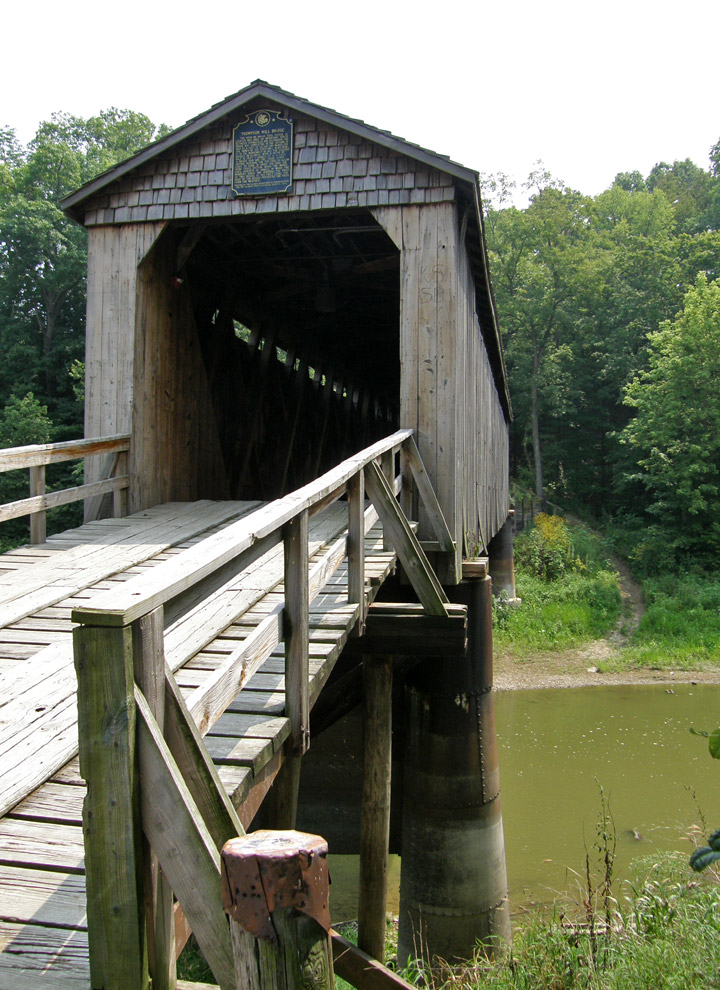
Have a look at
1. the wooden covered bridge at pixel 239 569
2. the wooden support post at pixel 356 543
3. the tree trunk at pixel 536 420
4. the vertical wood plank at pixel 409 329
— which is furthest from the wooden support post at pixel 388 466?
the tree trunk at pixel 536 420

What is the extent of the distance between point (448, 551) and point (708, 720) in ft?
32.4

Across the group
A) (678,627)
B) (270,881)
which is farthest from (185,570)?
(678,627)

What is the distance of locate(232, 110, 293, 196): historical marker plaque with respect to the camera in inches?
284

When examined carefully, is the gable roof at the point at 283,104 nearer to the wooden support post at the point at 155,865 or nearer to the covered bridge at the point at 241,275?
the covered bridge at the point at 241,275

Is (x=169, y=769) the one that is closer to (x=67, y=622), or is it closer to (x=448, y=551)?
(x=67, y=622)

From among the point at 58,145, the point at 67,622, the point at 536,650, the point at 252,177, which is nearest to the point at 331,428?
the point at 536,650

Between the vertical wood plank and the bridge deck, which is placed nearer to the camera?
the bridge deck

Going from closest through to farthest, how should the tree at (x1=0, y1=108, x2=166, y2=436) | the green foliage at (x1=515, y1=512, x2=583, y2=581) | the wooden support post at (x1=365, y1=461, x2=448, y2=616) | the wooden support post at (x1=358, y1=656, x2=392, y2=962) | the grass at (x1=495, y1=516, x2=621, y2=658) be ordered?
the wooden support post at (x1=365, y1=461, x2=448, y2=616) → the wooden support post at (x1=358, y1=656, x2=392, y2=962) → the grass at (x1=495, y1=516, x2=621, y2=658) → the green foliage at (x1=515, y1=512, x2=583, y2=581) → the tree at (x1=0, y1=108, x2=166, y2=436)

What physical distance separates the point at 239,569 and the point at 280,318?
34.6 ft

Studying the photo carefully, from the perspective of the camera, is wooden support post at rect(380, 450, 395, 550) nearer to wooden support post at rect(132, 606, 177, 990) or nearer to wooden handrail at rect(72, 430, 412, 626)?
wooden handrail at rect(72, 430, 412, 626)

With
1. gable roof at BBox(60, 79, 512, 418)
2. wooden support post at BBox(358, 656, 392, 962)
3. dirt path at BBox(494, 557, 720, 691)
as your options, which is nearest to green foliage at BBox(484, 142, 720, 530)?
dirt path at BBox(494, 557, 720, 691)

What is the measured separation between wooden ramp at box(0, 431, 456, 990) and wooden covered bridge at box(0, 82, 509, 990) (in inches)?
0.5

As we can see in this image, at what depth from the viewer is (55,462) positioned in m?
6.66

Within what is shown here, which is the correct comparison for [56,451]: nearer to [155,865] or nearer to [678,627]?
[155,865]
